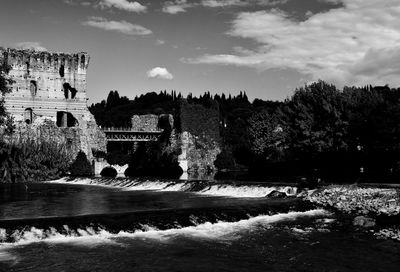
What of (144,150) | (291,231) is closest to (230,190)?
(291,231)

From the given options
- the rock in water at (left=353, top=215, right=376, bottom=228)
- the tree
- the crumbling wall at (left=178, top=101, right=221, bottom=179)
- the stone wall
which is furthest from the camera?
the stone wall

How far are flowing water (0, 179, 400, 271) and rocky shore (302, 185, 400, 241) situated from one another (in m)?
0.74

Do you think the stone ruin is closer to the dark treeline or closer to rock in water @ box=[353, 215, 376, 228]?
the dark treeline

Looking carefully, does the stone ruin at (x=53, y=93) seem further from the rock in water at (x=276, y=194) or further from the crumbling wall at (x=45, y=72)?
the rock in water at (x=276, y=194)

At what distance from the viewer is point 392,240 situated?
48.1 ft

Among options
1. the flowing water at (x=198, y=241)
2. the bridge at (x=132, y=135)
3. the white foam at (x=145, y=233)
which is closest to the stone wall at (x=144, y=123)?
the bridge at (x=132, y=135)

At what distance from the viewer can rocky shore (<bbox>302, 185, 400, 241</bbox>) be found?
1669 centimetres

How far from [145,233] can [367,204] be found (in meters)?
10.2

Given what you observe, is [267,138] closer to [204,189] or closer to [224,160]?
[224,160]

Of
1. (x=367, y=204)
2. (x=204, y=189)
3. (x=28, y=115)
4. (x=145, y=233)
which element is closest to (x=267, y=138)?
(x=204, y=189)

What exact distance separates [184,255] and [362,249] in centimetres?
508

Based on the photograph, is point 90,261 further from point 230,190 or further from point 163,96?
point 163,96

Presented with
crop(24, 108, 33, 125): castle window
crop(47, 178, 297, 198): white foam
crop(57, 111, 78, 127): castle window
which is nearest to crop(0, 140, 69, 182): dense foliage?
crop(47, 178, 297, 198): white foam

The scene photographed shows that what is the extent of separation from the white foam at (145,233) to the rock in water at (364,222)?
9.67 ft
